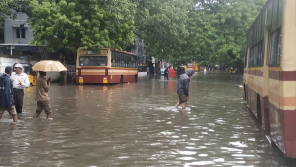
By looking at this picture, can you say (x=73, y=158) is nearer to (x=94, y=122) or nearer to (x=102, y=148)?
(x=102, y=148)

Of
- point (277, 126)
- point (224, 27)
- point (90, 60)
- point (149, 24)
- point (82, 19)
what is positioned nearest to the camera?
point (277, 126)

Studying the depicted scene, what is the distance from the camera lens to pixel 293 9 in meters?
6.23

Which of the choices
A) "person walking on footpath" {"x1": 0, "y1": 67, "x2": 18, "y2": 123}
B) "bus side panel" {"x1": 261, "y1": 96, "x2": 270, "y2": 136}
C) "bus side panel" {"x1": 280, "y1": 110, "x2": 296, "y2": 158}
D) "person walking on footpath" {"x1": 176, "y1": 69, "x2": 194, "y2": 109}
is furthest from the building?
"bus side panel" {"x1": 280, "y1": 110, "x2": 296, "y2": 158}

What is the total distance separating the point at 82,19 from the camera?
→ 3394cm

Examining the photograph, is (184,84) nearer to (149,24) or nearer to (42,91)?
(42,91)

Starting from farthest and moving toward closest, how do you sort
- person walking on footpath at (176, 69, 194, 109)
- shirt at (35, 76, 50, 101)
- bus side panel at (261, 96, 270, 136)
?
person walking on footpath at (176, 69, 194, 109) < shirt at (35, 76, 50, 101) < bus side panel at (261, 96, 270, 136)

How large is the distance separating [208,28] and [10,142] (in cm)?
3672

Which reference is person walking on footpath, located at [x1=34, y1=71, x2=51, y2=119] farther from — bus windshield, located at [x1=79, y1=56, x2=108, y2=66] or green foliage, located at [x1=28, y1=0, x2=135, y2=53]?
bus windshield, located at [x1=79, y1=56, x2=108, y2=66]

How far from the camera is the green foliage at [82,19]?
33.1m

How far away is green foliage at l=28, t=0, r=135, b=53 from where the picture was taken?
33094 millimetres

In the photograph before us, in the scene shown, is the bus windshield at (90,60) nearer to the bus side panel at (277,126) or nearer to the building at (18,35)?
the building at (18,35)

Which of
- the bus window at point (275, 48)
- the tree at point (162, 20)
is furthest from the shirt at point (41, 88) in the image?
the tree at point (162, 20)

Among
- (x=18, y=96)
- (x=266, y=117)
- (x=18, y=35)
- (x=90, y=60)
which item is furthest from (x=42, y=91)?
(x=18, y=35)

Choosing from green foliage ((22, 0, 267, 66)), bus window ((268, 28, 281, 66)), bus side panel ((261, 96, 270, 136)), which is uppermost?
green foliage ((22, 0, 267, 66))
